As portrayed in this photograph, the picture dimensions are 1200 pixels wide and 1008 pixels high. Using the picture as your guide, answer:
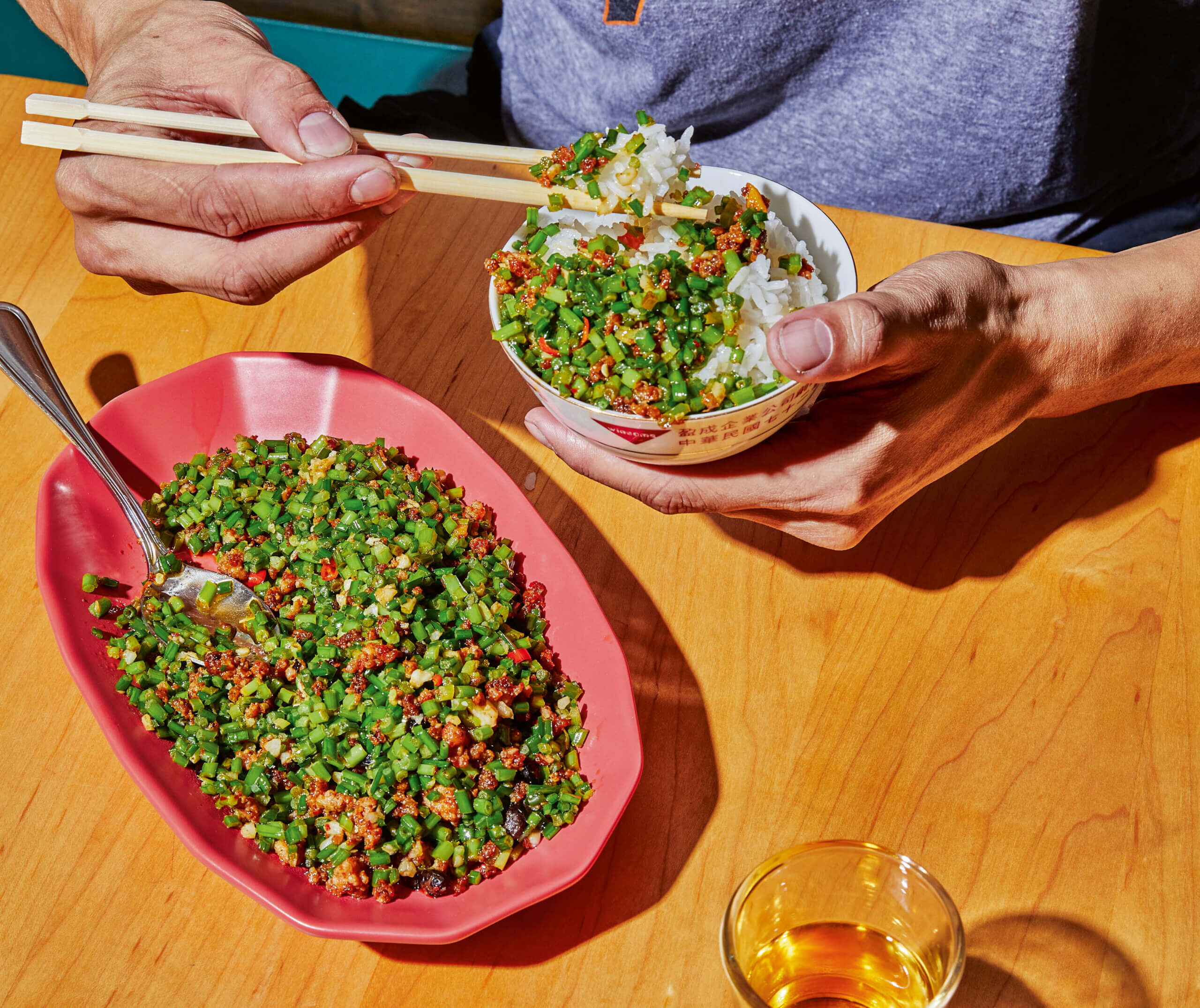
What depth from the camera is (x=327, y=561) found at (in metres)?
1.31

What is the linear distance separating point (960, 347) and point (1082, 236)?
872 millimetres

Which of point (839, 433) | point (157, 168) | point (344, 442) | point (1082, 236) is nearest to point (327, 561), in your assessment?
point (344, 442)

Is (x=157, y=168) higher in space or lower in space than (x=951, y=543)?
higher

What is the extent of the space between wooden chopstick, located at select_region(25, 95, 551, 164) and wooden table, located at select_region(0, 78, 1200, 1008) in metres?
0.46

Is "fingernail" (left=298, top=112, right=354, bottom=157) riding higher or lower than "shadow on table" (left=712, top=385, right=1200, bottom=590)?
higher

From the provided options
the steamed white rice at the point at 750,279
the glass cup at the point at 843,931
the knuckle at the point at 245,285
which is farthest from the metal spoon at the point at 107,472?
the glass cup at the point at 843,931

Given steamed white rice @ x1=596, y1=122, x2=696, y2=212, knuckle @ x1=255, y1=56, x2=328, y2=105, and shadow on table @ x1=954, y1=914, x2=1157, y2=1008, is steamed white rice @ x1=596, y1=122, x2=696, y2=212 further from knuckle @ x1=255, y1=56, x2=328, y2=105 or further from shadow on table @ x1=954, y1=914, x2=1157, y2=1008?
shadow on table @ x1=954, y1=914, x2=1157, y2=1008

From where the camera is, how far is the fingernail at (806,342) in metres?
0.95

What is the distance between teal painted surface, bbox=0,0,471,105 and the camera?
9.86 feet

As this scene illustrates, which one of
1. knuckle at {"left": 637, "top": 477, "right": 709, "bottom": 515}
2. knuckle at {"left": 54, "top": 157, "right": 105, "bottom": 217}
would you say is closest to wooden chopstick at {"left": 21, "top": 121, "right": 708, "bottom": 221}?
knuckle at {"left": 54, "top": 157, "right": 105, "bottom": 217}

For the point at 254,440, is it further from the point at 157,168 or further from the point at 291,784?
the point at 291,784

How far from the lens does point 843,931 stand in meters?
0.98

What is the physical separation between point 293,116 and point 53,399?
565 millimetres

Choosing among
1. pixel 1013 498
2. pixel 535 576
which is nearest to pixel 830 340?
pixel 535 576
